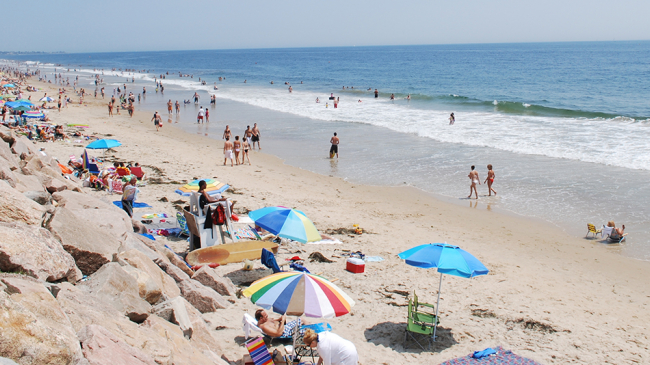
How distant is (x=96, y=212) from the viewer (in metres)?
7.75

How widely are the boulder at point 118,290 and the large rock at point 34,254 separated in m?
0.24

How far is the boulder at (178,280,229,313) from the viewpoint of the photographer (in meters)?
6.95

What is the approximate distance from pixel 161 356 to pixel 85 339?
70 cm

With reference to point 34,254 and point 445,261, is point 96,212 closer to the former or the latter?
point 34,254

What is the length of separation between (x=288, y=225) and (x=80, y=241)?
4103mm

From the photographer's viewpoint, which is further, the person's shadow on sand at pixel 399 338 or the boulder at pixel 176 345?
the person's shadow on sand at pixel 399 338

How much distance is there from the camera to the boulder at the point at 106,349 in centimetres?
345

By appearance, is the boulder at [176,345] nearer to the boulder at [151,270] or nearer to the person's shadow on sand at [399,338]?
the boulder at [151,270]

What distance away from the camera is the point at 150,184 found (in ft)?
49.5

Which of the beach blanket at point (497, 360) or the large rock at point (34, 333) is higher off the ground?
the large rock at point (34, 333)

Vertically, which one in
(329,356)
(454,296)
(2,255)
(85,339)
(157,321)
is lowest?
(454,296)

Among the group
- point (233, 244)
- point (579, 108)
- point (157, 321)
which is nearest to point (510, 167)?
point (233, 244)

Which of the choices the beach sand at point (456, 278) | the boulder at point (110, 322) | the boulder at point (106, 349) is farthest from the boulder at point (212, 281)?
the boulder at point (106, 349)

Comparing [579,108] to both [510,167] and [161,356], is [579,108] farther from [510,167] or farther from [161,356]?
[161,356]
